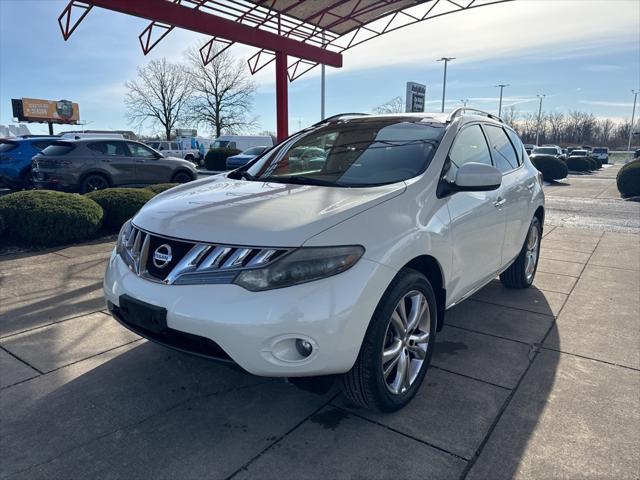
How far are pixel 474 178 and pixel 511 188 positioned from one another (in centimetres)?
130

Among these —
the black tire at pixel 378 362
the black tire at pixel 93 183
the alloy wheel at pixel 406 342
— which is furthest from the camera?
the black tire at pixel 93 183

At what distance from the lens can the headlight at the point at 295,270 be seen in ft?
7.09

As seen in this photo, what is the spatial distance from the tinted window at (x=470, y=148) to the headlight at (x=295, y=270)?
1.45m

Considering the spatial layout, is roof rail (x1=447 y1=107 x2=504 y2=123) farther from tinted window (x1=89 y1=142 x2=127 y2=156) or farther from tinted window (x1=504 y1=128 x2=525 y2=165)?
tinted window (x1=89 y1=142 x2=127 y2=156)

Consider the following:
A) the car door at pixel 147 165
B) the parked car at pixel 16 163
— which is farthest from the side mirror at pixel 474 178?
the parked car at pixel 16 163

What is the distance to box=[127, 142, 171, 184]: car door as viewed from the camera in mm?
11773

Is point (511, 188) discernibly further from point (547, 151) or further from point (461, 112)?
point (547, 151)

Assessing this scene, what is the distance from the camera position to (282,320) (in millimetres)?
2100

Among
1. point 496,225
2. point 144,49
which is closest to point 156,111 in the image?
point 144,49

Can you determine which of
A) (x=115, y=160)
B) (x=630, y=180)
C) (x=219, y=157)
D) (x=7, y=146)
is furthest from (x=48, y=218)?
(x=219, y=157)

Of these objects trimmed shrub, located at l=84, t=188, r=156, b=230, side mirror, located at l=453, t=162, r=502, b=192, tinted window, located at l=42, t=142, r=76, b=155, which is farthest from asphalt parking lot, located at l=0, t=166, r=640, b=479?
tinted window, located at l=42, t=142, r=76, b=155

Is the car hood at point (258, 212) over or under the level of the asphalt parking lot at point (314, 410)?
over

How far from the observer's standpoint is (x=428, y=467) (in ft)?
7.23

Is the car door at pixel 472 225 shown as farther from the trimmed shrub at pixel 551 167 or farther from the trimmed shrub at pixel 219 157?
the trimmed shrub at pixel 219 157
